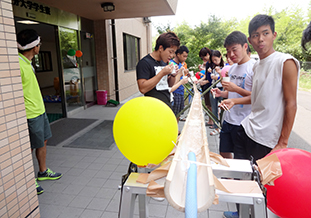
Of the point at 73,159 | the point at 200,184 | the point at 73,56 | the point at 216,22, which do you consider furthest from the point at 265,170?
the point at 216,22

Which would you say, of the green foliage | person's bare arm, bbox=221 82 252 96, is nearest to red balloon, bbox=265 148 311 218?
person's bare arm, bbox=221 82 252 96

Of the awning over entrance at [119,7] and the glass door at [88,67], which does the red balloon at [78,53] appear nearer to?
the glass door at [88,67]

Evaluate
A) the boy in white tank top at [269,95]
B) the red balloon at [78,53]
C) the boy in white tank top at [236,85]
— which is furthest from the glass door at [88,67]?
the boy in white tank top at [269,95]

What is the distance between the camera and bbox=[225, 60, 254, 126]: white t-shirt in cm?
239

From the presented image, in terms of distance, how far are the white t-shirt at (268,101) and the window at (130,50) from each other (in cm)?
925

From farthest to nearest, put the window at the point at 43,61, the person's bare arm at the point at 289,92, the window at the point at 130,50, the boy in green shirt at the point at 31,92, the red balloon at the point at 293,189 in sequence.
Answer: the window at the point at 43,61, the window at the point at 130,50, the boy in green shirt at the point at 31,92, the person's bare arm at the point at 289,92, the red balloon at the point at 293,189

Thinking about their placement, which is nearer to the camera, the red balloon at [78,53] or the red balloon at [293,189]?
the red balloon at [293,189]

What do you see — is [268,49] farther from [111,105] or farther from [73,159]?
[111,105]

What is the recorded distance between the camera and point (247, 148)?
6.48 feet

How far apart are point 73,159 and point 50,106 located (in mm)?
5505

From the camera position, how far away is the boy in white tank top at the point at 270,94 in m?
1.57

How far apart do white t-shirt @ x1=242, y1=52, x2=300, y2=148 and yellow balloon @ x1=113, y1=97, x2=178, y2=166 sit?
92cm

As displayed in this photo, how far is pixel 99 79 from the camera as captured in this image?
866 cm

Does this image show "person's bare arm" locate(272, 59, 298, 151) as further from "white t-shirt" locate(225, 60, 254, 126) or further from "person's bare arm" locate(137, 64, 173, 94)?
"person's bare arm" locate(137, 64, 173, 94)
